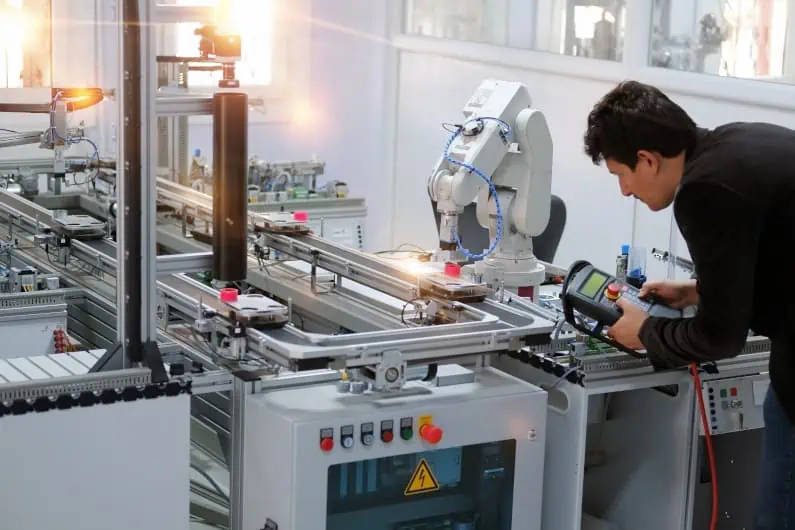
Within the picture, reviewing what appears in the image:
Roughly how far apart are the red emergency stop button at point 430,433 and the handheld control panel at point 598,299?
1.26ft

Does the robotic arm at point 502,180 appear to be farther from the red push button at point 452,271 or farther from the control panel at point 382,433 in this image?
the control panel at point 382,433

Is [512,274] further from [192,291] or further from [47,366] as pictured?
[47,366]

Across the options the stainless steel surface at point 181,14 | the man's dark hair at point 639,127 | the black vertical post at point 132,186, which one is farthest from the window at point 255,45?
the man's dark hair at point 639,127

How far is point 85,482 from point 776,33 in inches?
134

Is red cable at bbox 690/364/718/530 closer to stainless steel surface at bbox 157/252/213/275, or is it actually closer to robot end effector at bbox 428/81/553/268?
robot end effector at bbox 428/81/553/268

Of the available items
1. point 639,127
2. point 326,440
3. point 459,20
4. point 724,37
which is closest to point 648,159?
point 639,127

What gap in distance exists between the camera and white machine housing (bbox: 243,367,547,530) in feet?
7.44

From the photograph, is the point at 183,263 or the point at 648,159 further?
the point at 183,263

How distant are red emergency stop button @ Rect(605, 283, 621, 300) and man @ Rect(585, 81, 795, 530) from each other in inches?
3.9

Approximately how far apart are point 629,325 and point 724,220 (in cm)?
40

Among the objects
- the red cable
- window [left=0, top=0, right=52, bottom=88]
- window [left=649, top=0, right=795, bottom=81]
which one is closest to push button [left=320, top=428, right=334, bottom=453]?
the red cable

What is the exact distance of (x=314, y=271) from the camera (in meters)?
3.14

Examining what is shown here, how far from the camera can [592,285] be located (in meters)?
2.43

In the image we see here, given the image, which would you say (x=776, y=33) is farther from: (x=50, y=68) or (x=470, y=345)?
(x=50, y=68)
